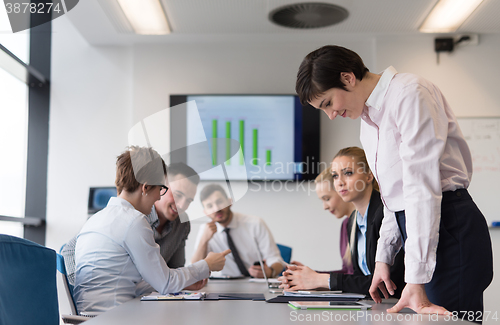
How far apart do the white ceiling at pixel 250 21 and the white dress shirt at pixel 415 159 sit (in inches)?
95.2

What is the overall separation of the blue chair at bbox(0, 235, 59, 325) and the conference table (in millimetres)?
267

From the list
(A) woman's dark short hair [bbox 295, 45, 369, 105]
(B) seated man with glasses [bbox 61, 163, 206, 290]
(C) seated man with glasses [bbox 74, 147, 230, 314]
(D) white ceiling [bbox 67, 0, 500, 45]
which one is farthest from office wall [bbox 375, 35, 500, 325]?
(C) seated man with glasses [bbox 74, 147, 230, 314]

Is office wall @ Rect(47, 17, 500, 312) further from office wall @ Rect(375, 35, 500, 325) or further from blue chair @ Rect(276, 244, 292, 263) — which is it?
blue chair @ Rect(276, 244, 292, 263)

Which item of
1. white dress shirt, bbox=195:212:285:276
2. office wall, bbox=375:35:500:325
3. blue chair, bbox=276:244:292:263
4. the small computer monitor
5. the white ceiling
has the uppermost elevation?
the white ceiling

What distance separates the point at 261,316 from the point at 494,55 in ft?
13.3

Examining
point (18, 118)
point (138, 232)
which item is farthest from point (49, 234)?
point (138, 232)

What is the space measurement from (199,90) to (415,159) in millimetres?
3323

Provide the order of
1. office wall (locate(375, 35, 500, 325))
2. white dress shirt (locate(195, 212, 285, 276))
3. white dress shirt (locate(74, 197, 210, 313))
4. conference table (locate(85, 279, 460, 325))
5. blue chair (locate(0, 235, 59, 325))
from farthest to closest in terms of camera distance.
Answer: office wall (locate(375, 35, 500, 325)), white dress shirt (locate(195, 212, 285, 276)), white dress shirt (locate(74, 197, 210, 313)), blue chair (locate(0, 235, 59, 325)), conference table (locate(85, 279, 460, 325))

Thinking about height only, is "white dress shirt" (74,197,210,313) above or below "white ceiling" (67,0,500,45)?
below

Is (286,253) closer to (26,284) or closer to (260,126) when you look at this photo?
(260,126)

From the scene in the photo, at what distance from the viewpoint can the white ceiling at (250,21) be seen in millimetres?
3559

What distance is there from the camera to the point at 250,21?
3889 mm

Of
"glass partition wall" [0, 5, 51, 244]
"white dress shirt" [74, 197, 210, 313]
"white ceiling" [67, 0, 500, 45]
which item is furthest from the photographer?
"glass partition wall" [0, 5, 51, 244]

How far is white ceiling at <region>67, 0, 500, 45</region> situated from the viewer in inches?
140
